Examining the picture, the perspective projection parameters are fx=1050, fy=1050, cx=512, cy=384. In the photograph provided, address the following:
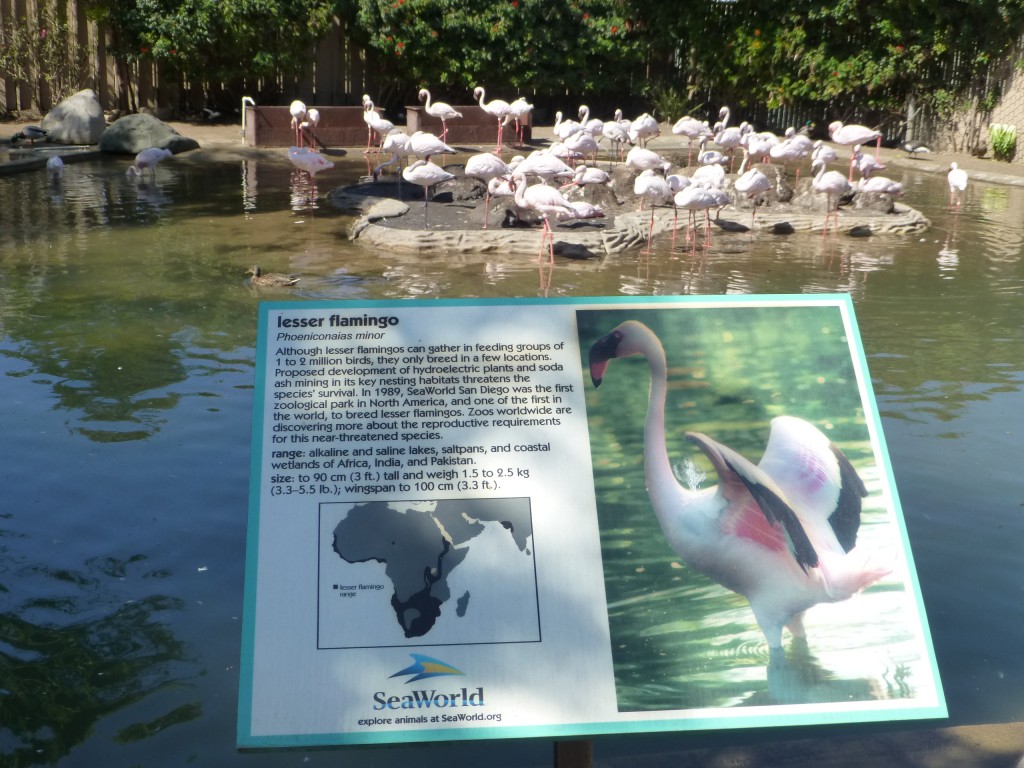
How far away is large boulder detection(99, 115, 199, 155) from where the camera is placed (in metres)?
15.2

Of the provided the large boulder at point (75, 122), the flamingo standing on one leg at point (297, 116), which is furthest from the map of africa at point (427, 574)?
the large boulder at point (75, 122)

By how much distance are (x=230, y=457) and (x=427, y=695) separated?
292cm

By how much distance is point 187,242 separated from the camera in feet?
30.8

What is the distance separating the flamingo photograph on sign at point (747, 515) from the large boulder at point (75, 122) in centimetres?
1555

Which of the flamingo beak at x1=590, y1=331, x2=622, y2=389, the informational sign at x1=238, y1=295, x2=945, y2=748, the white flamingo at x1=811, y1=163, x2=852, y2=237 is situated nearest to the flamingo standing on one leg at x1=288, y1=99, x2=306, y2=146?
the white flamingo at x1=811, y1=163, x2=852, y2=237

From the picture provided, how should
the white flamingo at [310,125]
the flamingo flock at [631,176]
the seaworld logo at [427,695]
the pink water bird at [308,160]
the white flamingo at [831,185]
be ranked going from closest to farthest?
the seaworld logo at [427,695] < the flamingo flock at [631,176] < the white flamingo at [831,185] < the pink water bird at [308,160] < the white flamingo at [310,125]

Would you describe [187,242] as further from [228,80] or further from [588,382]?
[228,80]

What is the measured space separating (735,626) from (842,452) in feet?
1.43

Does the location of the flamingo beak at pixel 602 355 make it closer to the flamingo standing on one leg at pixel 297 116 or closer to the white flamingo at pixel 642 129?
the white flamingo at pixel 642 129

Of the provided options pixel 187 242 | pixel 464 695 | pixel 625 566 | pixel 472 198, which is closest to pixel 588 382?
pixel 625 566

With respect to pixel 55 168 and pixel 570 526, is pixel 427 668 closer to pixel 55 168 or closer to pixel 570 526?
pixel 570 526

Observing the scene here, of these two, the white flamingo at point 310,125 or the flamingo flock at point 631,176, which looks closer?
the flamingo flock at point 631,176

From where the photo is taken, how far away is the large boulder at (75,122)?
51.8 ft

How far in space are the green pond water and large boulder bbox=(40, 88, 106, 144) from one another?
5744 millimetres
